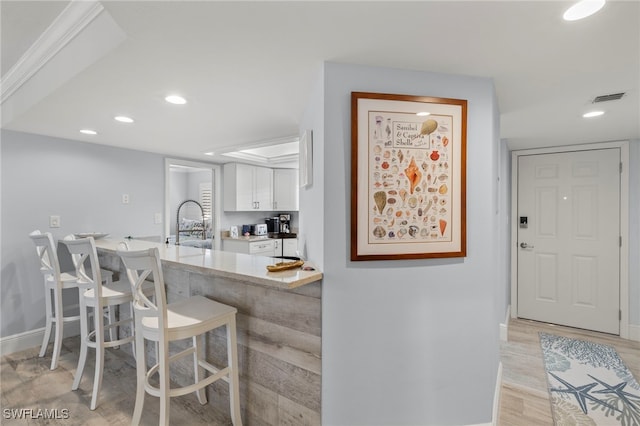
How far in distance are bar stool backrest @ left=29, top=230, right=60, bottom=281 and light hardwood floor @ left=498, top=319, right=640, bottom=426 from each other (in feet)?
11.5

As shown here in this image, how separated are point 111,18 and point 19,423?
246cm

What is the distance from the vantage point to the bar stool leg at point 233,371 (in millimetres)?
1739

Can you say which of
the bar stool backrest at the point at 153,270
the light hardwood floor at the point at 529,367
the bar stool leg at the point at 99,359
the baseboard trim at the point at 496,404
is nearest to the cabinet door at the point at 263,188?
the bar stool leg at the point at 99,359

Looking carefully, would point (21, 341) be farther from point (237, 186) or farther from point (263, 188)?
point (263, 188)

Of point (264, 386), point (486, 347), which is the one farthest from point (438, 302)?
point (264, 386)

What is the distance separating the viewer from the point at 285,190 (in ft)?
17.9

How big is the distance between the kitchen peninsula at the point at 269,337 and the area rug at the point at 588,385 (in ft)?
5.62

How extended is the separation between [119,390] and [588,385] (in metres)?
3.59

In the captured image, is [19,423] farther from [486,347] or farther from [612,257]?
[612,257]

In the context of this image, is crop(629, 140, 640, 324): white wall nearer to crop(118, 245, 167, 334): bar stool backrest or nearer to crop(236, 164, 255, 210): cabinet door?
crop(118, 245, 167, 334): bar stool backrest

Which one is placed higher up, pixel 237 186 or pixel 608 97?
pixel 608 97

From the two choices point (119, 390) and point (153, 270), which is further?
point (119, 390)

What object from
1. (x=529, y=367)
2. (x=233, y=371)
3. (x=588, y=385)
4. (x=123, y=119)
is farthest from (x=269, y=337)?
(x=588, y=385)

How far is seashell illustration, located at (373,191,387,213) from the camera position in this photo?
5.46 ft
